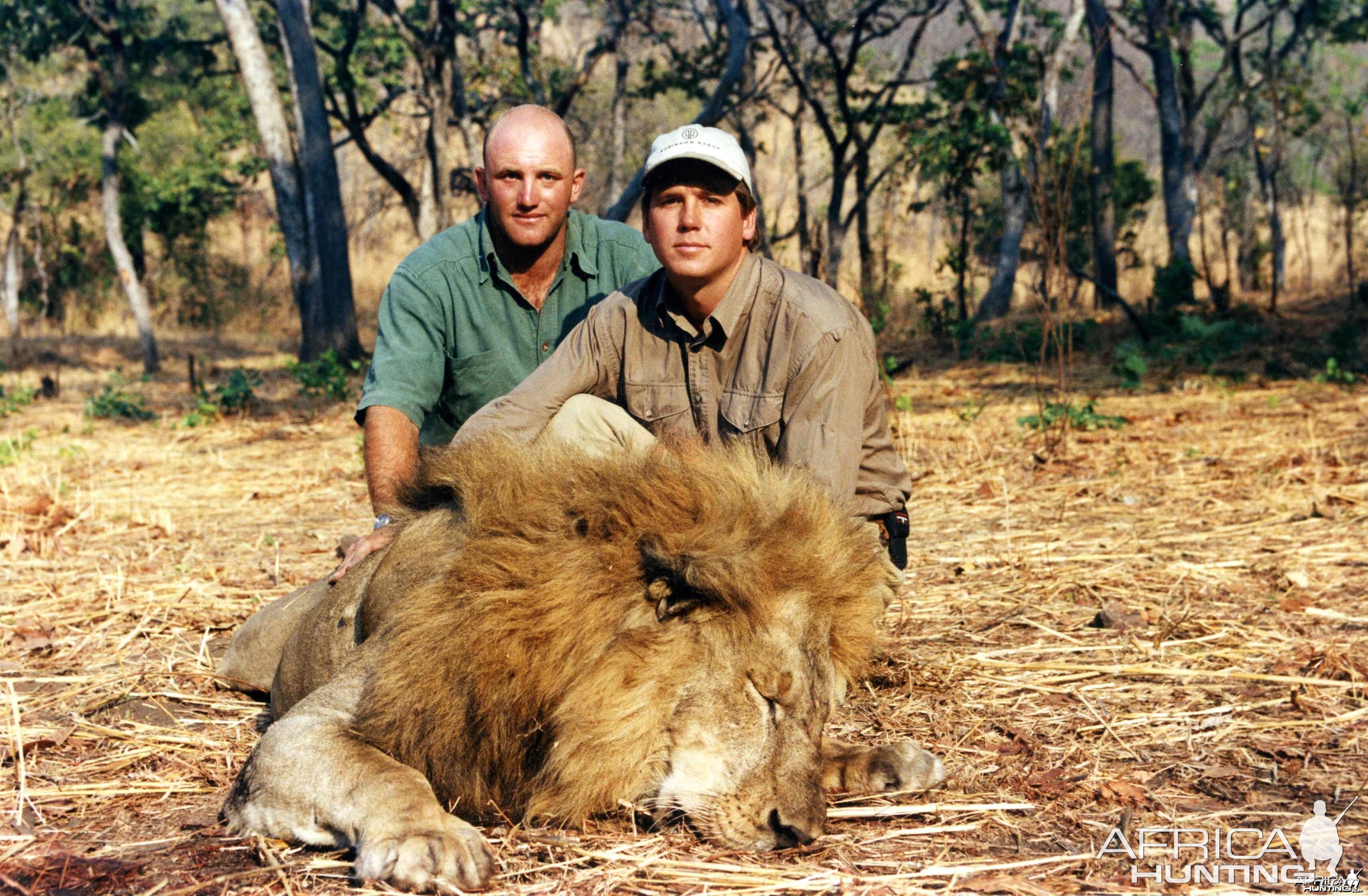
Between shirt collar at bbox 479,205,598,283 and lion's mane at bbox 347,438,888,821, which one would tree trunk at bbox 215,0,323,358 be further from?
lion's mane at bbox 347,438,888,821

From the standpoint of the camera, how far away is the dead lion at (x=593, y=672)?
2.53m

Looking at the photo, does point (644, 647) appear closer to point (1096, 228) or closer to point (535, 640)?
point (535, 640)

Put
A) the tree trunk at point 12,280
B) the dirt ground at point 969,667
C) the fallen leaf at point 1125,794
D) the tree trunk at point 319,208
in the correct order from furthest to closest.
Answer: the tree trunk at point 12,280 → the tree trunk at point 319,208 → the fallen leaf at point 1125,794 → the dirt ground at point 969,667

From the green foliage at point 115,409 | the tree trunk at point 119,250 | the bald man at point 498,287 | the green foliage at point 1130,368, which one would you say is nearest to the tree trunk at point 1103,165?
the green foliage at point 1130,368

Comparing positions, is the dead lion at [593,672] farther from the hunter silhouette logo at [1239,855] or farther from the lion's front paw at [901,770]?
the hunter silhouette logo at [1239,855]

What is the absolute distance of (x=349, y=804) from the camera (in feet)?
8.60

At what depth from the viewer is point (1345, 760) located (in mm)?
3320

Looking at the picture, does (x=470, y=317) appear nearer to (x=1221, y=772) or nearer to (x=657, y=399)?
(x=657, y=399)

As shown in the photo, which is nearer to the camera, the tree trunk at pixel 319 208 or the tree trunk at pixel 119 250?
the tree trunk at pixel 319 208

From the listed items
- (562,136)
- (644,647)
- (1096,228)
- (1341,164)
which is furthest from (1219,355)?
(644,647)

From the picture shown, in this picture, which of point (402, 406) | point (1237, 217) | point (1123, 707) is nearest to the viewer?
point (1123, 707)

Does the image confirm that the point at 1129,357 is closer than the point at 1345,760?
No

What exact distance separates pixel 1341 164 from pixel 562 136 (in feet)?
47.7

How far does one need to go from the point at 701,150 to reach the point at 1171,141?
1727cm
